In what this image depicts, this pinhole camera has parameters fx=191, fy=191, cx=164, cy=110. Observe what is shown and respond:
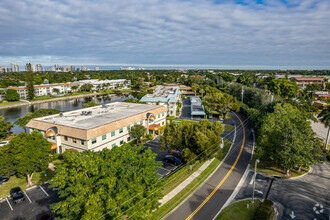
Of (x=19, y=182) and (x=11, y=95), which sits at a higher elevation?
(x=11, y=95)

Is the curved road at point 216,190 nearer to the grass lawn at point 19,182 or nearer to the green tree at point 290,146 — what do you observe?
the green tree at point 290,146

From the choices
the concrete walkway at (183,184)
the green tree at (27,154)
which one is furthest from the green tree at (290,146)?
the green tree at (27,154)

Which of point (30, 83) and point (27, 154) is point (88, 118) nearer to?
point (27, 154)

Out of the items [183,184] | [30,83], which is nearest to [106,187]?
[183,184]

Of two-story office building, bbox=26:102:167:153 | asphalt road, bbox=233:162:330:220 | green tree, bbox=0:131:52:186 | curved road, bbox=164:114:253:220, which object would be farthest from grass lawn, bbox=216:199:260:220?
green tree, bbox=0:131:52:186

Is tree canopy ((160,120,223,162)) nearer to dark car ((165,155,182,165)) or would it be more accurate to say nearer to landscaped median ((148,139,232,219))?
landscaped median ((148,139,232,219))
